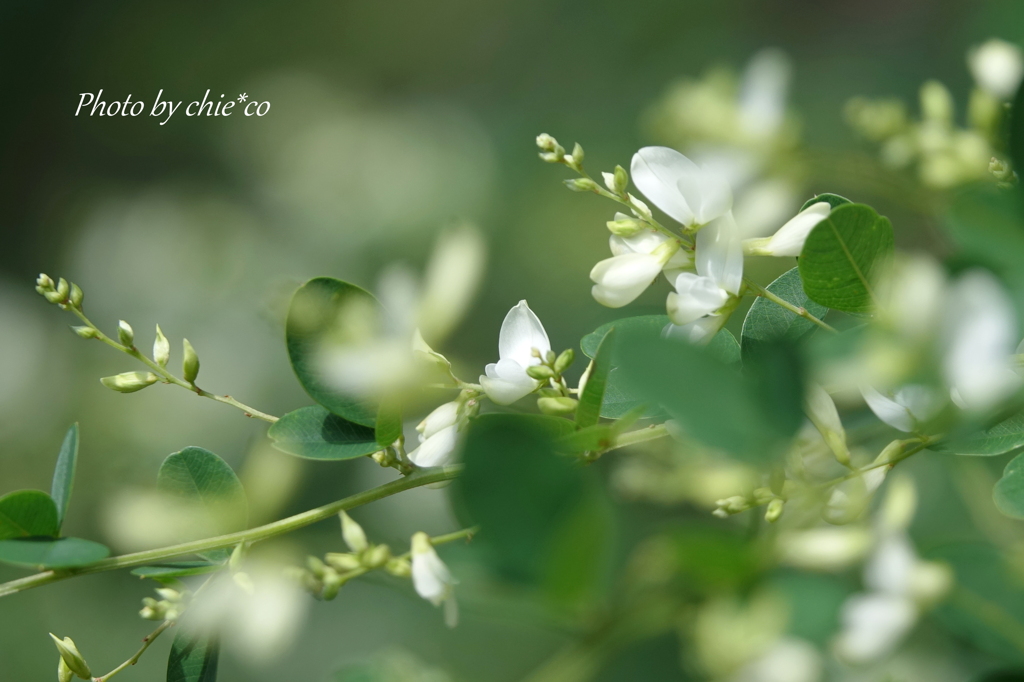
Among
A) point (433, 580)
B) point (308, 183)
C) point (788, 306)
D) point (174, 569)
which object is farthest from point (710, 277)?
point (308, 183)

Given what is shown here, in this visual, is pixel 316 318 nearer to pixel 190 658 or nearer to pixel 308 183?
pixel 190 658

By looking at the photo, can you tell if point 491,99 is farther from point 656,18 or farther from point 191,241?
point 191,241

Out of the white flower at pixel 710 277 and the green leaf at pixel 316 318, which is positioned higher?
the white flower at pixel 710 277

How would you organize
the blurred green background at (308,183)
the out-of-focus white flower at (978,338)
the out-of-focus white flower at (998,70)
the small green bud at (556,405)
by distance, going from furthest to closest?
the blurred green background at (308,183) < the out-of-focus white flower at (998,70) < the small green bud at (556,405) < the out-of-focus white flower at (978,338)

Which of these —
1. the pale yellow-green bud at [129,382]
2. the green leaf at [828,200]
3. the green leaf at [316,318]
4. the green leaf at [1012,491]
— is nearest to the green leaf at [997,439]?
the green leaf at [1012,491]

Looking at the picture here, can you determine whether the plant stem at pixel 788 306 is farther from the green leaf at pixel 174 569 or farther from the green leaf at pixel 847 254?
the green leaf at pixel 174 569

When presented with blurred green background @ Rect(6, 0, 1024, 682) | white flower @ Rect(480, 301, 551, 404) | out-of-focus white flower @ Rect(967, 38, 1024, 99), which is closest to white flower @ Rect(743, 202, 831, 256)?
white flower @ Rect(480, 301, 551, 404)

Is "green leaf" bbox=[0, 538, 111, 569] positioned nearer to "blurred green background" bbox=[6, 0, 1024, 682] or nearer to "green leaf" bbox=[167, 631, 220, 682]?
"green leaf" bbox=[167, 631, 220, 682]
